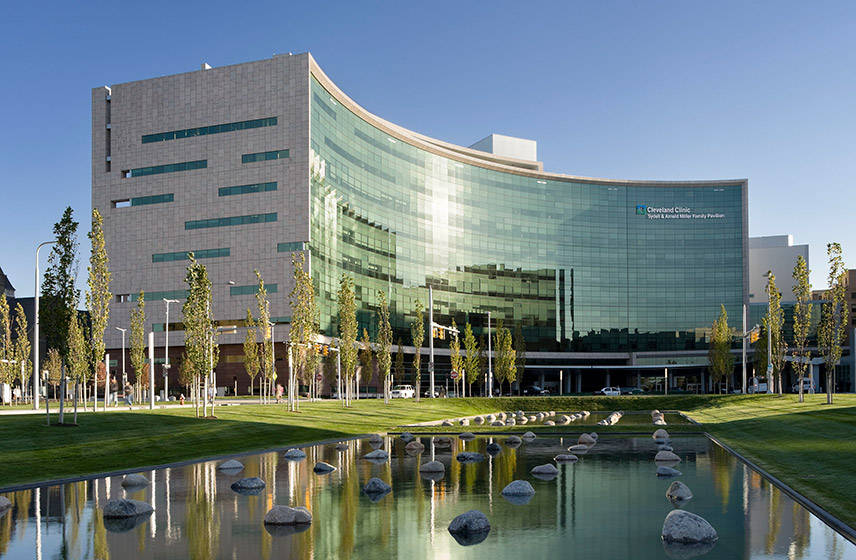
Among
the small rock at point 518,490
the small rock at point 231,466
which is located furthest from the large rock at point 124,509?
the small rock at point 518,490

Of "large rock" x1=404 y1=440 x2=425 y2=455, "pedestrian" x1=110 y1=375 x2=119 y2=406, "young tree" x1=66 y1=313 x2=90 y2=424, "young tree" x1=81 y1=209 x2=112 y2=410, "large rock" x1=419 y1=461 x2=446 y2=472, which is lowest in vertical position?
"pedestrian" x1=110 y1=375 x2=119 y2=406

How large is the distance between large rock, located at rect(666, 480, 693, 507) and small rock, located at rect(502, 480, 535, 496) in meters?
3.10

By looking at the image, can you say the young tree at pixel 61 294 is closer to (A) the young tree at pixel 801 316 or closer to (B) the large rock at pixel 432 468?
(B) the large rock at pixel 432 468

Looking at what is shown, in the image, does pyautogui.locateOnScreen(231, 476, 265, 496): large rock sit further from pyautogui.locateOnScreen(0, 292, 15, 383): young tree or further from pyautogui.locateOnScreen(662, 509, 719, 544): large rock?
pyautogui.locateOnScreen(0, 292, 15, 383): young tree

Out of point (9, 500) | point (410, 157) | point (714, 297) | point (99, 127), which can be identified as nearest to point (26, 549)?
point (9, 500)

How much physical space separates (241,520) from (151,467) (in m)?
10.3

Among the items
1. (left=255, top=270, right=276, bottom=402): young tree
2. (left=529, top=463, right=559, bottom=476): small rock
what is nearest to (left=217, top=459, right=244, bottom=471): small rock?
(left=529, top=463, right=559, bottom=476): small rock

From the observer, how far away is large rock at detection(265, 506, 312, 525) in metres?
14.4

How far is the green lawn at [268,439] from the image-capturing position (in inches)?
819

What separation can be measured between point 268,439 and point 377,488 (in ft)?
50.7

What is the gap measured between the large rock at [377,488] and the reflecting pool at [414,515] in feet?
1.08

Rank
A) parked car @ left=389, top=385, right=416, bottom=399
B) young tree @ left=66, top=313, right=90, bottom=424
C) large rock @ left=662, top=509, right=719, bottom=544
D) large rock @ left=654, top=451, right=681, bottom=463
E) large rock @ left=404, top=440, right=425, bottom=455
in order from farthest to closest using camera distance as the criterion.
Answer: parked car @ left=389, top=385, right=416, bottom=399 < young tree @ left=66, top=313, right=90, bottom=424 < large rock @ left=404, top=440, right=425, bottom=455 < large rock @ left=654, top=451, right=681, bottom=463 < large rock @ left=662, top=509, right=719, bottom=544

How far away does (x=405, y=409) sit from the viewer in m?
60.0

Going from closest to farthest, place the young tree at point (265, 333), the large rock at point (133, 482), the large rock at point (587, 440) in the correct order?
the large rock at point (133, 482) < the large rock at point (587, 440) < the young tree at point (265, 333)
